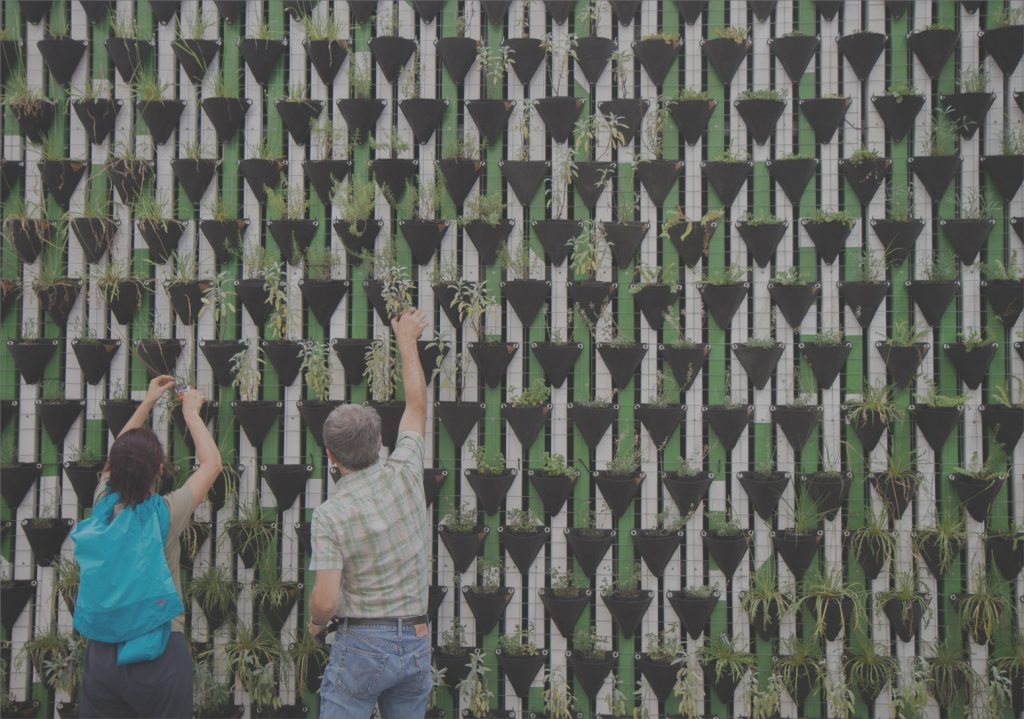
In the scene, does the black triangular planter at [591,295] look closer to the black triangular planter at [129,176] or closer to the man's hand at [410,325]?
the man's hand at [410,325]

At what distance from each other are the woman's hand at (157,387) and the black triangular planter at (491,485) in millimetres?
1605

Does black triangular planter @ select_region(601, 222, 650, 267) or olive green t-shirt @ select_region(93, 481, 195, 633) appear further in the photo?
black triangular planter @ select_region(601, 222, 650, 267)

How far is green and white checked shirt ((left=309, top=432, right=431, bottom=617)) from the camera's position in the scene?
10.5 feet

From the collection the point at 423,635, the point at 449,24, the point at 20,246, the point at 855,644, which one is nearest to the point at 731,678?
the point at 855,644

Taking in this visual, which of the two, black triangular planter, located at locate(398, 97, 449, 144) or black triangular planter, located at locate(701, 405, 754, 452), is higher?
black triangular planter, located at locate(398, 97, 449, 144)

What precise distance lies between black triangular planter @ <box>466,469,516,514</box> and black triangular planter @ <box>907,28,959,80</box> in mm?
3081

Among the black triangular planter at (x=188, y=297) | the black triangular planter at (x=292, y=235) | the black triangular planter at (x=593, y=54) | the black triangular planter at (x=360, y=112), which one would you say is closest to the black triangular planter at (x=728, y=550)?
the black triangular planter at (x=593, y=54)

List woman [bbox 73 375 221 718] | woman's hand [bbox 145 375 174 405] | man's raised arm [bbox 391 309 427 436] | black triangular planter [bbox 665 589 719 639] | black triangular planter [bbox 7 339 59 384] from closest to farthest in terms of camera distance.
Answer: woman [bbox 73 375 221 718] < man's raised arm [bbox 391 309 427 436] < woman's hand [bbox 145 375 174 405] < black triangular planter [bbox 665 589 719 639] < black triangular planter [bbox 7 339 59 384]

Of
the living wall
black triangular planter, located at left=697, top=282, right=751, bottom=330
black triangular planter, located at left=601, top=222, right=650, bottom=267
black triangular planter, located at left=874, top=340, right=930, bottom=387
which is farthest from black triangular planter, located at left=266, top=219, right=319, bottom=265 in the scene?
black triangular planter, located at left=874, top=340, right=930, bottom=387

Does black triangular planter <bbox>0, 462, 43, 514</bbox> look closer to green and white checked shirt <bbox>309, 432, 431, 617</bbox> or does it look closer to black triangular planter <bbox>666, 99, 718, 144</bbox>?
green and white checked shirt <bbox>309, 432, 431, 617</bbox>

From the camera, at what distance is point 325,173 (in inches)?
177

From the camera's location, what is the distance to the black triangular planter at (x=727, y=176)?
4426 millimetres

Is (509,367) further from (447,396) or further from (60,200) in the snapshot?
(60,200)

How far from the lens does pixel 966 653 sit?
4289mm
